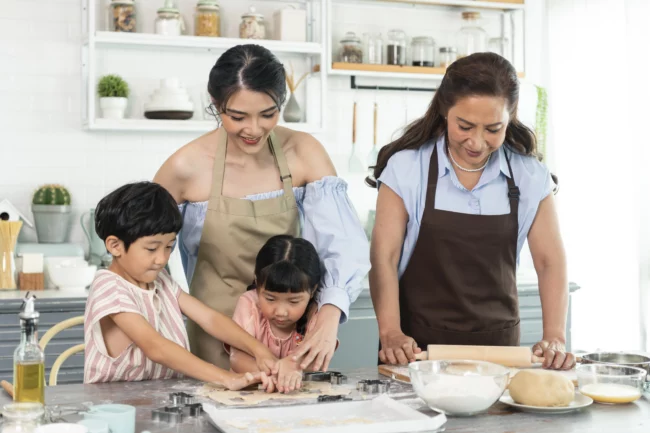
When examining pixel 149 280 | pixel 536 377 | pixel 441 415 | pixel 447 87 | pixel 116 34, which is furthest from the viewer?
pixel 116 34

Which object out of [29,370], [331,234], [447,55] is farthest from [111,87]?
[29,370]

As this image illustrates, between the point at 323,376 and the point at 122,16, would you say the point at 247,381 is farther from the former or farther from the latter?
the point at 122,16

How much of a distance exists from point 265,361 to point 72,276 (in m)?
2.39

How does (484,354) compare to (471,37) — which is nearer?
(484,354)

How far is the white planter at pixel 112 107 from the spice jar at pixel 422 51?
1.71 metres

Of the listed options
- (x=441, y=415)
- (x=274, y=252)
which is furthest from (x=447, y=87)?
(x=441, y=415)

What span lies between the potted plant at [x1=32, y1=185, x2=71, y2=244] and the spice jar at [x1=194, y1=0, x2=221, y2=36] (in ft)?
3.70

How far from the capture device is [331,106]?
526 cm

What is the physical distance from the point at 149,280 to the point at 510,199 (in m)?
1.06

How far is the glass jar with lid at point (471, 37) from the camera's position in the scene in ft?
17.4

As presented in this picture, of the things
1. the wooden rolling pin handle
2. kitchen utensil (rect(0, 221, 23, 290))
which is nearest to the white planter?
kitchen utensil (rect(0, 221, 23, 290))

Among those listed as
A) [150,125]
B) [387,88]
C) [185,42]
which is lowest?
[150,125]

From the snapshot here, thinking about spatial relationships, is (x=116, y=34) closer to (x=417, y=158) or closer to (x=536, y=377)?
(x=417, y=158)

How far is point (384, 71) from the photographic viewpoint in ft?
16.7
